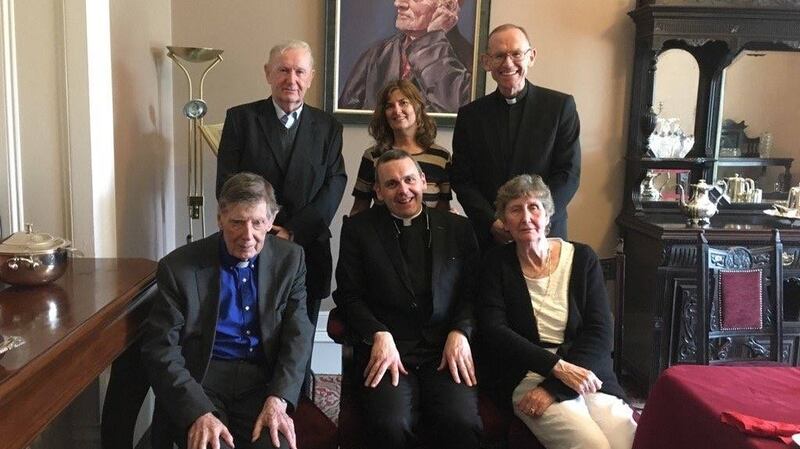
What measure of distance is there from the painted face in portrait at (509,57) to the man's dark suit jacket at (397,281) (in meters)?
0.57

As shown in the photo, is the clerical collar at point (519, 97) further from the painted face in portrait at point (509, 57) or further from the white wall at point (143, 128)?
the white wall at point (143, 128)

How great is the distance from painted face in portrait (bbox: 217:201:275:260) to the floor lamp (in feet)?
4.00

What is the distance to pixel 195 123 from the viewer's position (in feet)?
10.7

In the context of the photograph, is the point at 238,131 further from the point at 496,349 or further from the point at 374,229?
the point at 496,349

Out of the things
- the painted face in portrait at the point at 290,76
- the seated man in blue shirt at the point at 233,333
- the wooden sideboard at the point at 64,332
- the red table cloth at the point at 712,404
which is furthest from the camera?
the painted face in portrait at the point at 290,76

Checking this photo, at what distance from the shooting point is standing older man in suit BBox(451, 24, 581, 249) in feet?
8.32

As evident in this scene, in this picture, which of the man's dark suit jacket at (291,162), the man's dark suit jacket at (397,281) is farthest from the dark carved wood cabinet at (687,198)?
the man's dark suit jacket at (291,162)

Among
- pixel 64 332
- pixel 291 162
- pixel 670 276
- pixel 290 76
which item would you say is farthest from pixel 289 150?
pixel 670 276

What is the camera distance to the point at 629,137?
11.7 feet

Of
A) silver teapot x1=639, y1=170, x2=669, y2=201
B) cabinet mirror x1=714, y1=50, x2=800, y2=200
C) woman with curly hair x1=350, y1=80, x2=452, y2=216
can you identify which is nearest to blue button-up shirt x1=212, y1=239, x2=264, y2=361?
woman with curly hair x1=350, y1=80, x2=452, y2=216

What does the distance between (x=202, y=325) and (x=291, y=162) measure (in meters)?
0.75

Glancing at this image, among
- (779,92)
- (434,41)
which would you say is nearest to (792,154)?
(779,92)

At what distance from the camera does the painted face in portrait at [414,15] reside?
11.2ft

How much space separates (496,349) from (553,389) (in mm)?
229
